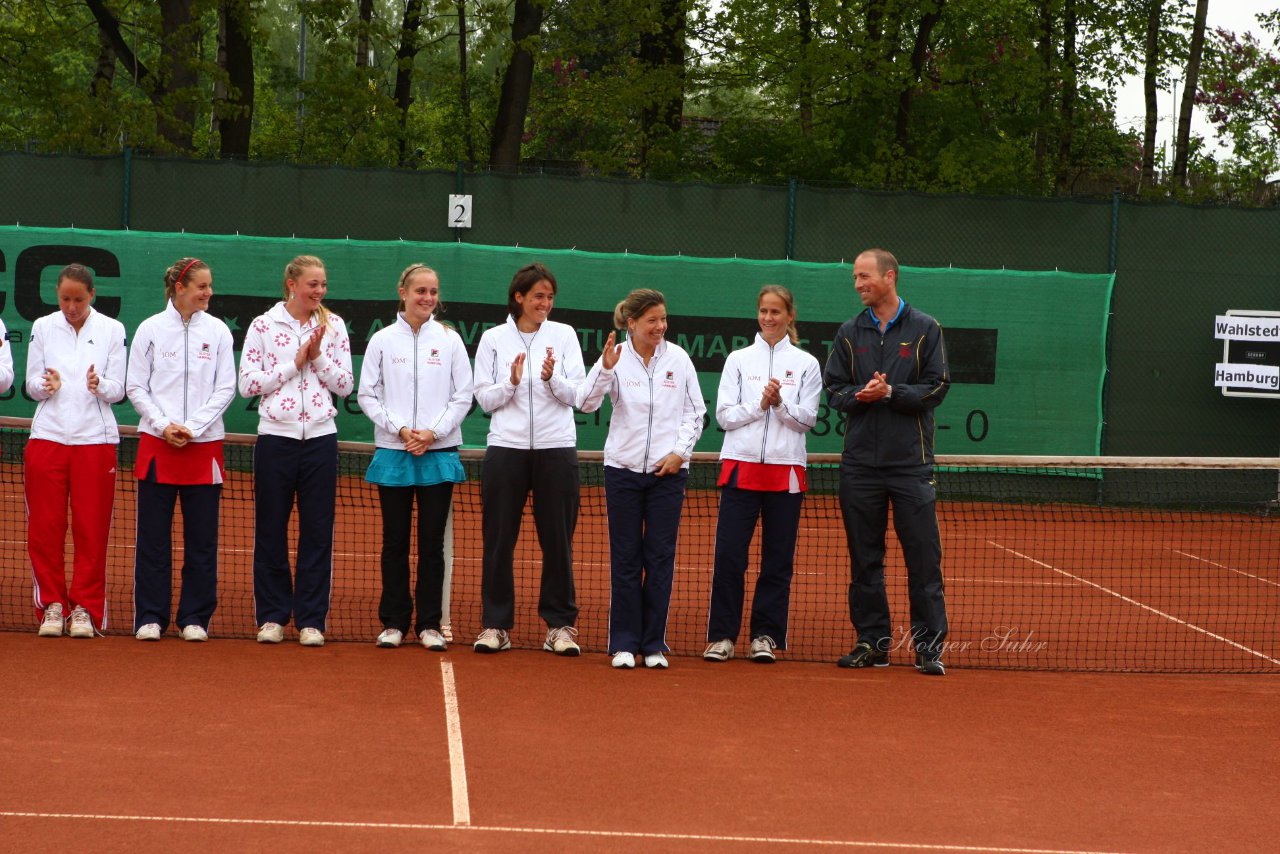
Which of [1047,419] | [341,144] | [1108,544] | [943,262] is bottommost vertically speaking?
[1108,544]

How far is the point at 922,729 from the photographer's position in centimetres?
568

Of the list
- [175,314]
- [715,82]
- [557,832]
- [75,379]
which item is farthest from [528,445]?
[715,82]

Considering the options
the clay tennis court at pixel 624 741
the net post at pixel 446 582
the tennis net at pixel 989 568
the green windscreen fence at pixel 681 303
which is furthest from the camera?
the green windscreen fence at pixel 681 303

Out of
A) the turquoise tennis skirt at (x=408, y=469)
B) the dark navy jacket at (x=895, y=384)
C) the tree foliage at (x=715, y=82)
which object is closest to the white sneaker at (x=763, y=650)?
the dark navy jacket at (x=895, y=384)

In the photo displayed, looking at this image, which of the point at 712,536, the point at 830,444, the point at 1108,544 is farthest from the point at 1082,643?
the point at 830,444

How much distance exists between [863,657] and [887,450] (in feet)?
3.14

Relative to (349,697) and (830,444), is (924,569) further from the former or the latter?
(830,444)

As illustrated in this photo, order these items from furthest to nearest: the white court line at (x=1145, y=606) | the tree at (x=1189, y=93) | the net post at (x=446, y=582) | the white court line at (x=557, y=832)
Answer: the tree at (x=1189, y=93) → the white court line at (x=1145, y=606) → the net post at (x=446, y=582) → the white court line at (x=557, y=832)

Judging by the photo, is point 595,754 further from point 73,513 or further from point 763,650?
point 73,513

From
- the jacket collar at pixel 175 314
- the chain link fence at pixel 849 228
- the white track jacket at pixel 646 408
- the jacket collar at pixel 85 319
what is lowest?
the white track jacket at pixel 646 408

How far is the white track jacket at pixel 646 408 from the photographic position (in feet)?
21.7

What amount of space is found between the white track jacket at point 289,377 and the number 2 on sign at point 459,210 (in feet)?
23.6

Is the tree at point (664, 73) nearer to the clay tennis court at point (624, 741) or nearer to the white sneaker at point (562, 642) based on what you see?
the clay tennis court at point (624, 741)

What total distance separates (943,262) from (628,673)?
864 centimetres
